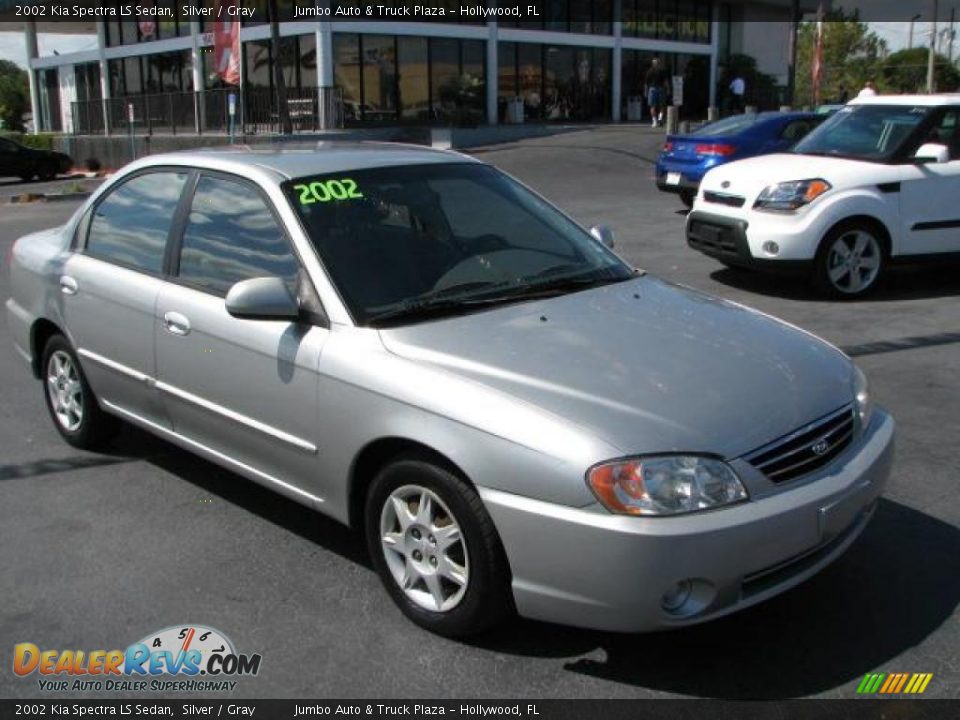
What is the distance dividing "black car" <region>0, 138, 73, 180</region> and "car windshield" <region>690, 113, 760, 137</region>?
66.3 feet

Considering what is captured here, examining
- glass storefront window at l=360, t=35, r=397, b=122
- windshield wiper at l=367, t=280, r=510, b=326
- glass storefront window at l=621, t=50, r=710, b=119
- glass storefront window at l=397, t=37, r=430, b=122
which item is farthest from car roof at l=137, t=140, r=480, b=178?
glass storefront window at l=621, t=50, r=710, b=119

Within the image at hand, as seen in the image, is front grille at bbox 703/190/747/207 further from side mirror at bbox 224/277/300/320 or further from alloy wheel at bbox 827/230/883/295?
side mirror at bbox 224/277/300/320

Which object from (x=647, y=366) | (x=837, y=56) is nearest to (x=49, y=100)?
(x=647, y=366)

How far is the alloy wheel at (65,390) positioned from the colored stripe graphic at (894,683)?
4.01m

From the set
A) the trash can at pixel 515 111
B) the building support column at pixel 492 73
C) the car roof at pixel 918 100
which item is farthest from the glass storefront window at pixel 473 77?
the car roof at pixel 918 100

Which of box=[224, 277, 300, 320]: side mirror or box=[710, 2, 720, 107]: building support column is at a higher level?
box=[710, 2, 720, 107]: building support column

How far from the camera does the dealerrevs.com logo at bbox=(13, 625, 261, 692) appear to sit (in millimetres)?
3182

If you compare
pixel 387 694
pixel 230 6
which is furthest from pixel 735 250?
pixel 230 6

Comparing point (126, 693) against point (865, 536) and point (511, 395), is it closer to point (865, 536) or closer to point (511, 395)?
point (511, 395)

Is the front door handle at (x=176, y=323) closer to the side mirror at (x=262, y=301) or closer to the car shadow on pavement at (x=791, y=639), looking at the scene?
the side mirror at (x=262, y=301)

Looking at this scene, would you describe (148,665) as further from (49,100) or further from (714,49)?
(49,100)

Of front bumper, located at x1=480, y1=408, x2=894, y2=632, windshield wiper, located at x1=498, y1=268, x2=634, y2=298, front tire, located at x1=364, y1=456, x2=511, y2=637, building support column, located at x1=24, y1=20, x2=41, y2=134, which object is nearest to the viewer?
front bumper, located at x1=480, y1=408, x2=894, y2=632

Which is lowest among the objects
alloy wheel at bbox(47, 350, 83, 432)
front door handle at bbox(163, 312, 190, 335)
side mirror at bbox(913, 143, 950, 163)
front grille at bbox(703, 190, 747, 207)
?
alloy wheel at bbox(47, 350, 83, 432)

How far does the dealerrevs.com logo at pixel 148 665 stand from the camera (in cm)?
318
